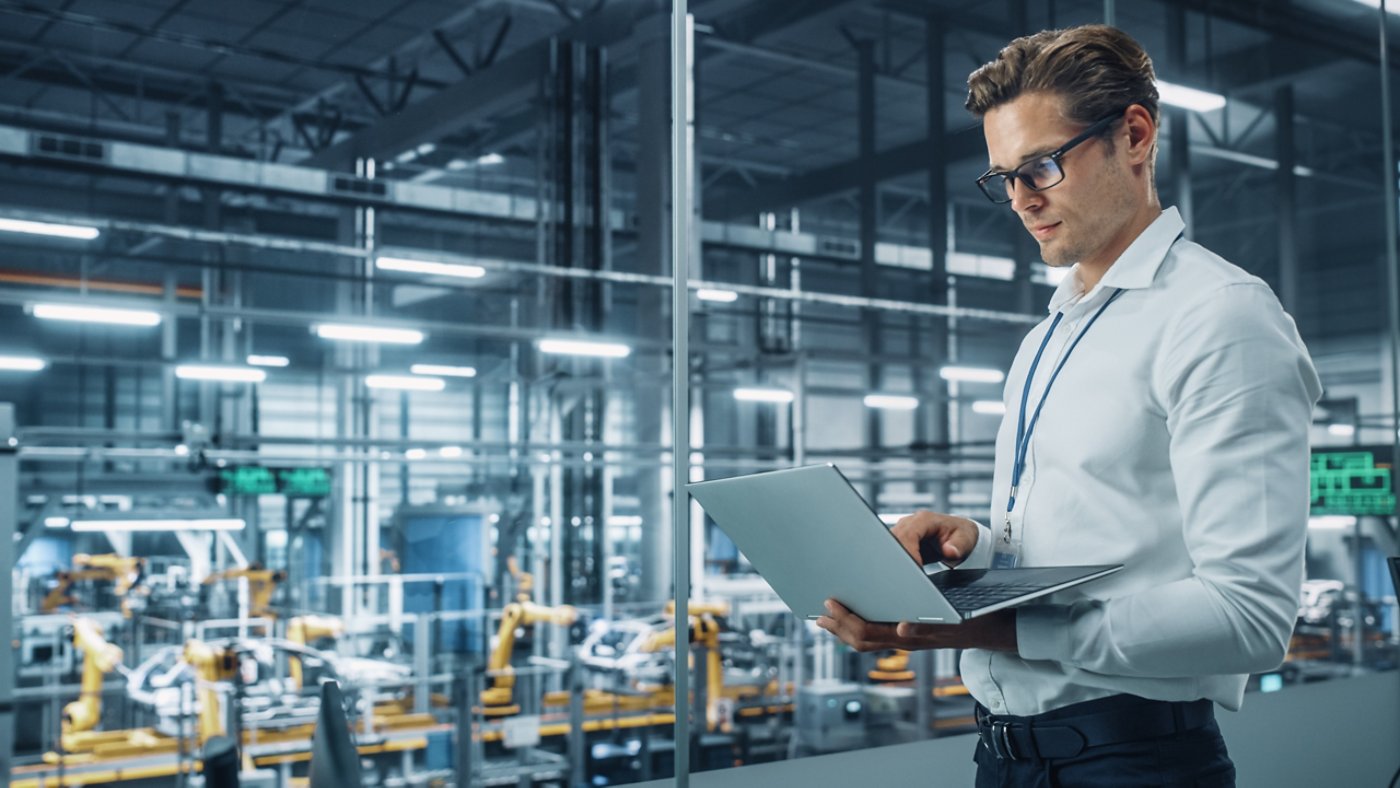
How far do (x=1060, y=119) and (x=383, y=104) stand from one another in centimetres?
1448

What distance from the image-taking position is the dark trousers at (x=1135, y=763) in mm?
1191

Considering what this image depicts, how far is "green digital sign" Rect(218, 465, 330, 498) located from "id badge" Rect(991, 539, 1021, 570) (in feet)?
31.9

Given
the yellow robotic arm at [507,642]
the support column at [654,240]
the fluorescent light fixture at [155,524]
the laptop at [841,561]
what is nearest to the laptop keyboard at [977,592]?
the laptop at [841,561]

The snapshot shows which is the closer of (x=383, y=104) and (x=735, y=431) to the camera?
(x=383, y=104)

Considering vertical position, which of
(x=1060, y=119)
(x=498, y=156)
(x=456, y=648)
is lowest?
(x=456, y=648)

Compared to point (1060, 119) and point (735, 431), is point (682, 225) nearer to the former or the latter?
point (1060, 119)

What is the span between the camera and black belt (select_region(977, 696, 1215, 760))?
1203mm

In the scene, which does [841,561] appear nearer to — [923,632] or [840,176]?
[923,632]

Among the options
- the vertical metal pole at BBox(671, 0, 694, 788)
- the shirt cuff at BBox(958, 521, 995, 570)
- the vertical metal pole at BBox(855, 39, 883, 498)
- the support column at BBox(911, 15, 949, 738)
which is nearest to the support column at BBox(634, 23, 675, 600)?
the vertical metal pole at BBox(855, 39, 883, 498)

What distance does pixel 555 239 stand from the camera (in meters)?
10.6

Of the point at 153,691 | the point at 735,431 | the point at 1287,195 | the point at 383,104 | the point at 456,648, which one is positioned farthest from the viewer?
the point at 735,431

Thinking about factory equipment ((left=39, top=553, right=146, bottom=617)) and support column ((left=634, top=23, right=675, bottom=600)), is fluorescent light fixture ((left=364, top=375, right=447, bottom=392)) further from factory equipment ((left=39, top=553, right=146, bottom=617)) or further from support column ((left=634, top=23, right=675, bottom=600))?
support column ((left=634, top=23, right=675, bottom=600))

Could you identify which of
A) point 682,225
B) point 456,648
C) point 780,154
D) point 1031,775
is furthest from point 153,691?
point 780,154

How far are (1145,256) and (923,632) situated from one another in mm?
436
